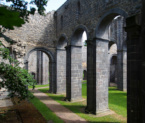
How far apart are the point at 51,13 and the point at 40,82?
10954 millimetres

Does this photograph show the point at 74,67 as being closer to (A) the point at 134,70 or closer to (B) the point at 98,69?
(B) the point at 98,69

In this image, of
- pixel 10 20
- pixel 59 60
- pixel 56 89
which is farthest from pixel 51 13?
pixel 10 20

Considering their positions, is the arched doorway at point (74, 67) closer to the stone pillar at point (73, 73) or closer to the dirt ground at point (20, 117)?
the stone pillar at point (73, 73)

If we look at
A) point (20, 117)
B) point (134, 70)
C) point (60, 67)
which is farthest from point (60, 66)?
point (134, 70)

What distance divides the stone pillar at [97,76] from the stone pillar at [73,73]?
2.51 metres

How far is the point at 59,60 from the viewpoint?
44.1 feet

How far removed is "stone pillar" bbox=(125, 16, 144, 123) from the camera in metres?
4.68

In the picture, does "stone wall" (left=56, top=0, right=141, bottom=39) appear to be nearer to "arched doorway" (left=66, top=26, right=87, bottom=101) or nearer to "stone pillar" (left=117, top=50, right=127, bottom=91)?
"arched doorway" (left=66, top=26, right=87, bottom=101)

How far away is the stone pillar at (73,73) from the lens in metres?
10.3

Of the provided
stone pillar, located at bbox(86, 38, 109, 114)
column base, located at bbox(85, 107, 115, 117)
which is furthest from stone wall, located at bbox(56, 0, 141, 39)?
column base, located at bbox(85, 107, 115, 117)

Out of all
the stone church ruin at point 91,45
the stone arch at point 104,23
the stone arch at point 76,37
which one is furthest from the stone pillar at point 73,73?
the stone arch at point 104,23

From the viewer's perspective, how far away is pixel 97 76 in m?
7.50

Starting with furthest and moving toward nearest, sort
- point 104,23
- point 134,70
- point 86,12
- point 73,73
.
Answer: point 73,73
point 86,12
point 104,23
point 134,70

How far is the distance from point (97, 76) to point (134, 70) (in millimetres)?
2846
